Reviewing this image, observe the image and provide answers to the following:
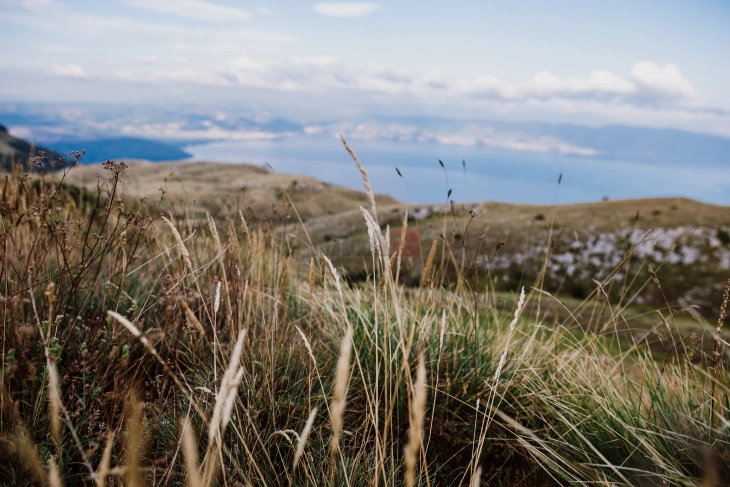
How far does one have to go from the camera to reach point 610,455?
271 centimetres

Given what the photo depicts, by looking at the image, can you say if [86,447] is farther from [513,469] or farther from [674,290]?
[674,290]

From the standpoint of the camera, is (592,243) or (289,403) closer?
(289,403)

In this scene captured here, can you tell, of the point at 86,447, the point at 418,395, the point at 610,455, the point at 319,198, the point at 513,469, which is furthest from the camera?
the point at 319,198

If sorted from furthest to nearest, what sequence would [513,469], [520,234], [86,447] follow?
[520,234] < [513,469] < [86,447]

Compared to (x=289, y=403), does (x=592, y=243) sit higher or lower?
lower

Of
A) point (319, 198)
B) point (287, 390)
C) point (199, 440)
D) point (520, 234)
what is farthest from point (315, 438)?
point (319, 198)

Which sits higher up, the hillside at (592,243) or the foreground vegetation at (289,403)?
the foreground vegetation at (289,403)

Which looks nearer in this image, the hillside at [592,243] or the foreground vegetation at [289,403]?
the foreground vegetation at [289,403]

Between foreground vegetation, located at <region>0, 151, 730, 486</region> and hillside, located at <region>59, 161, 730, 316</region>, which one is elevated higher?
foreground vegetation, located at <region>0, 151, 730, 486</region>

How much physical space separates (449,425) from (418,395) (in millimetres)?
2421

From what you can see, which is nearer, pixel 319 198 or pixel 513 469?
pixel 513 469

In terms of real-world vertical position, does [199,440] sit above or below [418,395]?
below

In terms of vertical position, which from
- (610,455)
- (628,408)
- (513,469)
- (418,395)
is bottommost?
(513,469)

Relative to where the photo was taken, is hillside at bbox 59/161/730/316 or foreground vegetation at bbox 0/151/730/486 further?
hillside at bbox 59/161/730/316
